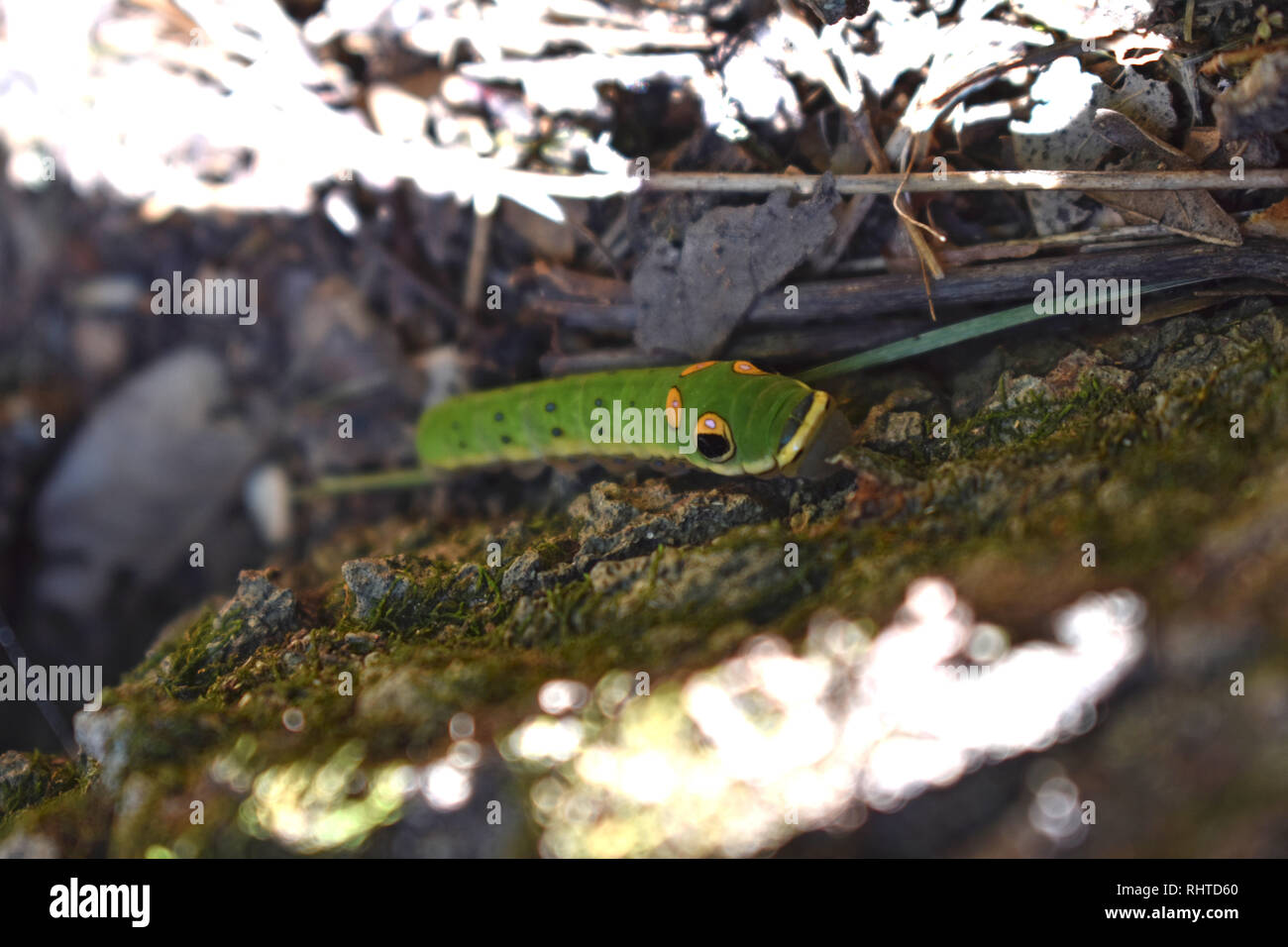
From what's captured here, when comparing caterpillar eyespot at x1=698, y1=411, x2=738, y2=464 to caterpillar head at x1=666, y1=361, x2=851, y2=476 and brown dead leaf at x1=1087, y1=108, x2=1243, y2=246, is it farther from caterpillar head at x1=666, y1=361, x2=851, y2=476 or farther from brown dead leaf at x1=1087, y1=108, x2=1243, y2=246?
brown dead leaf at x1=1087, y1=108, x2=1243, y2=246

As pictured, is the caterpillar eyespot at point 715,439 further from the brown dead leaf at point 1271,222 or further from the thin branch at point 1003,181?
the brown dead leaf at point 1271,222

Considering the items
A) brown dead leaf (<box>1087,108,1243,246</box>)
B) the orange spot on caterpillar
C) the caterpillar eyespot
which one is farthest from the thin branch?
the caterpillar eyespot

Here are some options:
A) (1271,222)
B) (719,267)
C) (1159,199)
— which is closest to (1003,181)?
(1159,199)

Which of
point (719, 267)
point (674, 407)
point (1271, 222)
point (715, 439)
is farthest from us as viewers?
point (719, 267)

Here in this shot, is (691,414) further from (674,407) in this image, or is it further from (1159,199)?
(1159,199)

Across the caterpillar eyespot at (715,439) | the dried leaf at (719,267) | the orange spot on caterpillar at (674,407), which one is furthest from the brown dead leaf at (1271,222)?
the orange spot on caterpillar at (674,407)

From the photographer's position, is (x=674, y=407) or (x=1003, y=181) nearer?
(x=1003, y=181)

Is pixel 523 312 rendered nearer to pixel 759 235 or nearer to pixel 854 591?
pixel 759 235
